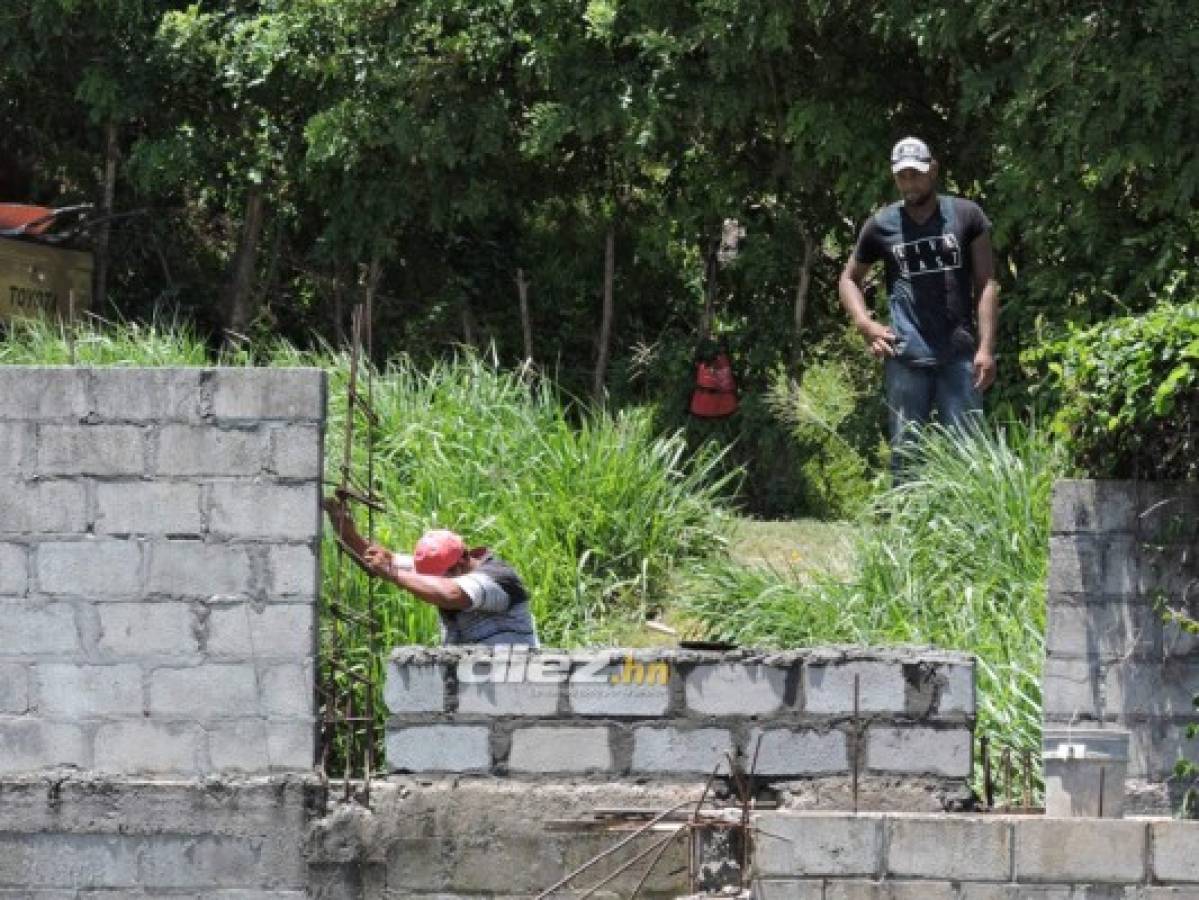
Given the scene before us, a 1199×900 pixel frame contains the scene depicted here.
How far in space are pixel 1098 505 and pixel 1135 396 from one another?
413mm

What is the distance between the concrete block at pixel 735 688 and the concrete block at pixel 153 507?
173cm

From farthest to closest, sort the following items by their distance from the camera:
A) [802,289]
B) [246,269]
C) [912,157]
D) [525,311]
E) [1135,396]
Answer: [246,269] < [525,311] < [802,289] < [912,157] < [1135,396]

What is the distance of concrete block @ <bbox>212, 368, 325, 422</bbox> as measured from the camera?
29.2 ft

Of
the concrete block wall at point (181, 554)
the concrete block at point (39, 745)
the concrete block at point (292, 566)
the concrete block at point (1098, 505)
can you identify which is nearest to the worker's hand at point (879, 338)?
the concrete block at point (1098, 505)

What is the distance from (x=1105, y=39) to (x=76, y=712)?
5561 mm

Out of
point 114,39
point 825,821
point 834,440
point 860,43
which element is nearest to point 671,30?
point 860,43

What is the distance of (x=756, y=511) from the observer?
555 inches

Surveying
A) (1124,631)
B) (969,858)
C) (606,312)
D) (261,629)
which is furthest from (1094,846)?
(606,312)

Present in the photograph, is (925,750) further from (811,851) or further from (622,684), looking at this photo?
(811,851)

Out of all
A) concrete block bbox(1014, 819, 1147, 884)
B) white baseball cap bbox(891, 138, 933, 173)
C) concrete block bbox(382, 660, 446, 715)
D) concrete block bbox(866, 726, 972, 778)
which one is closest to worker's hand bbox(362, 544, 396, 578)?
concrete block bbox(382, 660, 446, 715)

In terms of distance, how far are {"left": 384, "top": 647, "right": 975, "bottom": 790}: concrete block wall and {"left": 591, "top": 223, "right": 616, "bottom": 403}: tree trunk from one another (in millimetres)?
6376

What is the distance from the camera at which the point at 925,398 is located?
1110cm

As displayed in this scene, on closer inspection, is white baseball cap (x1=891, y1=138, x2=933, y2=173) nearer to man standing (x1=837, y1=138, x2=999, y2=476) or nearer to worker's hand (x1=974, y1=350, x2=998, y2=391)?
man standing (x1=837, y1=138, x2=999, y2=476)

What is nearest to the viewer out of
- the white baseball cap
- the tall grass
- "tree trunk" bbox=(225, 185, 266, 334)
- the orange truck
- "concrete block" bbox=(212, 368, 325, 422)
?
"concrete block" bbox=(212, 368, 325, 422)
